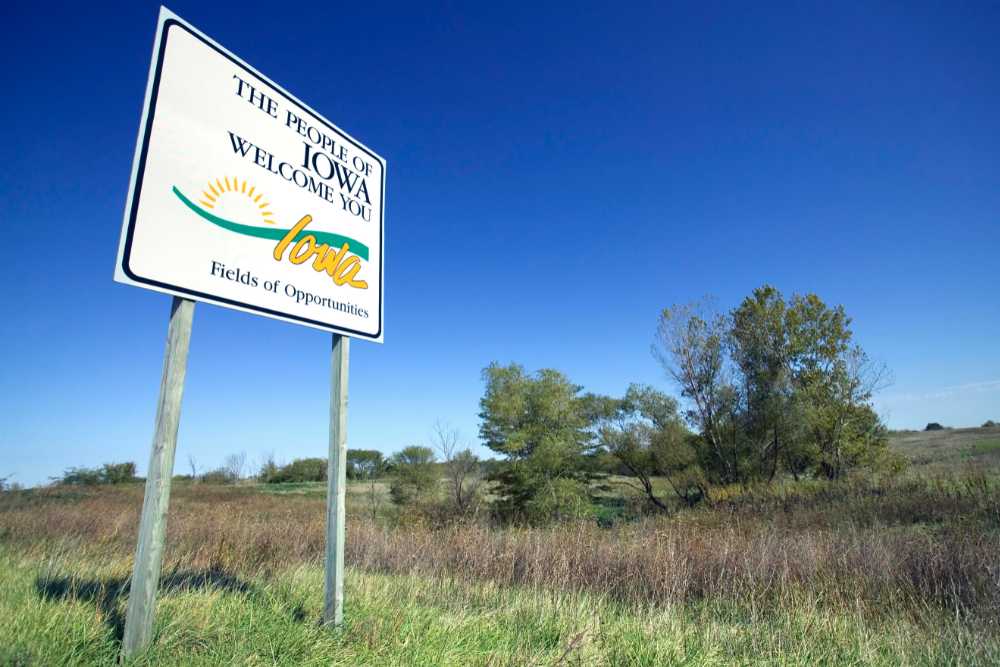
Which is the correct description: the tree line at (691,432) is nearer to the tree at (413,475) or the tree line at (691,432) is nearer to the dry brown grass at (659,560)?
the tree at (413,475)

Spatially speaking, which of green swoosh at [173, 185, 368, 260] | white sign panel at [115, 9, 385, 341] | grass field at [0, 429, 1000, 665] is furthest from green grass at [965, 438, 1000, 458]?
white sign panel at [115, 9, 385, 341]

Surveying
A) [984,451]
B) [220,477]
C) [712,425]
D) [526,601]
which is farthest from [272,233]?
[220,477]

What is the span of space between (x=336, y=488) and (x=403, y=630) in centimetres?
113

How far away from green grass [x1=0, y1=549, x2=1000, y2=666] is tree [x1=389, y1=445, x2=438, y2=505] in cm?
2503

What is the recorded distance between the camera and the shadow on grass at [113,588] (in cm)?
297

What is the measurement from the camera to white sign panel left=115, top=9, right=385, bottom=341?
2.59m

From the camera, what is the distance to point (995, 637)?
3.94m

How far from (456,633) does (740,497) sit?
18.6 metres

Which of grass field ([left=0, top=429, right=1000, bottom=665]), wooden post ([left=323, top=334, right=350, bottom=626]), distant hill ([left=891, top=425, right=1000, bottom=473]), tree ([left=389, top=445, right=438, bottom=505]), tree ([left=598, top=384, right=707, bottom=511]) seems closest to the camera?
grass field ([left=0, top=429, right=1000, bottom=665])

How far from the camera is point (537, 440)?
27.7 meters

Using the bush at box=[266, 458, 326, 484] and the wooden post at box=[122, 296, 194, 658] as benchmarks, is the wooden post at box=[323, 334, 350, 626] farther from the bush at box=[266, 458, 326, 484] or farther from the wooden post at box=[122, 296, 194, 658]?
the bush at box=[266, 458, 326, 484]

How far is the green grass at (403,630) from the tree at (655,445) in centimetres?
2062

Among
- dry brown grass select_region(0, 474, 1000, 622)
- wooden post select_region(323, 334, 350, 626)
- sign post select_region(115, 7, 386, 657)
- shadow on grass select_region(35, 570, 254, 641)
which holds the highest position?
sign post select_region(115, 7, 386, 657)

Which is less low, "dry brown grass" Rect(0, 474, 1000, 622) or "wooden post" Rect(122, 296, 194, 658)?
"wooden post" Rect(122, 296, 194, 658)
